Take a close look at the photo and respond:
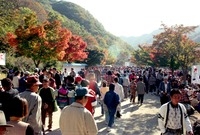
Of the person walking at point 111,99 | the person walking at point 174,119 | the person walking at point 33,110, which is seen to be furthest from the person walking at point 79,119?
the person walking at point 111,99

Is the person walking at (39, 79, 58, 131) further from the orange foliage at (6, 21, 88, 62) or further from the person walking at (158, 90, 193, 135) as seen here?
the orange foliage at (6, 21, 88, 62)

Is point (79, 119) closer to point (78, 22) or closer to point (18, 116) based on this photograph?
point (18, 116)

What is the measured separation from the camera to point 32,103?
6.04 meters

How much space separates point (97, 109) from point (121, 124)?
308 centimetres

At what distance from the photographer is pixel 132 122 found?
13.0 m

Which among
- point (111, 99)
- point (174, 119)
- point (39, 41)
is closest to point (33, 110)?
point (174, 119)

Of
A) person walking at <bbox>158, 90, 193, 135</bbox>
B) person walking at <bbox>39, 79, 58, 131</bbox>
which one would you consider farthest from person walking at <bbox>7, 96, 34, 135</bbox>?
person walking at <bbox>39, 79, 58, 131</bbox>

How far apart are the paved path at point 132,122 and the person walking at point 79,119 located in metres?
5.58

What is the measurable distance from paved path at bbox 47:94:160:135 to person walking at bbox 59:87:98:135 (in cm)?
558

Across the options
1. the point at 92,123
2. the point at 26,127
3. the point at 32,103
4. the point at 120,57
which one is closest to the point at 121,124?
the point at 32,103

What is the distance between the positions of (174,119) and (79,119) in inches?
83.2

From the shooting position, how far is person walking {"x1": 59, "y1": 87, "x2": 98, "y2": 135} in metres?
4.62

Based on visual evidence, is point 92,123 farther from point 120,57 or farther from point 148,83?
point 120,57

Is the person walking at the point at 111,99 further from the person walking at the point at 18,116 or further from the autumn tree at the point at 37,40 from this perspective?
the autumn tree at the point at 37,40
